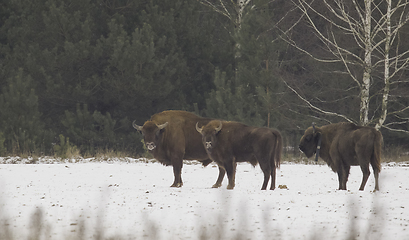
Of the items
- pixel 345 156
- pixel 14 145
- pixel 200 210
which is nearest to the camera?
pixel 200 210

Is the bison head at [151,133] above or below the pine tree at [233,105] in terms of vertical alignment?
below

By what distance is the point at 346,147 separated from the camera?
37.0ft

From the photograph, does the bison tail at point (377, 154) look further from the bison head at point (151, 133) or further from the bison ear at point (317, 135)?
the bison head at point (151, 133)

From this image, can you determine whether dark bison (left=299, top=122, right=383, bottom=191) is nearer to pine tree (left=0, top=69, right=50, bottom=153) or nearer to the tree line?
the tree line

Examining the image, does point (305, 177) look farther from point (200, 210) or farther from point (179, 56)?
point (179, 56)

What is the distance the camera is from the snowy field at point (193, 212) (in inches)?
253

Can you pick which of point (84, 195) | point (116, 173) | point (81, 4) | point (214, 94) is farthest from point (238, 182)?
point (81, 4)

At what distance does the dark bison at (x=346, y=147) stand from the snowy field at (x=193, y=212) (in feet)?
2.44

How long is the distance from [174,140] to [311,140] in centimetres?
294

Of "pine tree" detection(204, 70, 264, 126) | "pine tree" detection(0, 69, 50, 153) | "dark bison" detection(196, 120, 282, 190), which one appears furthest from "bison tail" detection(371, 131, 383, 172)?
"pine tree" detection(0, 69, 50, 153)

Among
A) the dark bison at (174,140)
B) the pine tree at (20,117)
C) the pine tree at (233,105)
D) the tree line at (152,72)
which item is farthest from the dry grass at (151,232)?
the pine tree at (20,117)

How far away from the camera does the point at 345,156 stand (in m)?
11.3

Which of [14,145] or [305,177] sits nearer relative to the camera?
[305,177]

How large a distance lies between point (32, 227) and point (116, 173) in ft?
26.2
